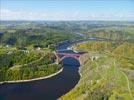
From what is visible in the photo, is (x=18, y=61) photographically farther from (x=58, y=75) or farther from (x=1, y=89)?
(x=1, y=89)

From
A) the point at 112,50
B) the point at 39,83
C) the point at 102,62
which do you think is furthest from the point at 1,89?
the point at 112,50

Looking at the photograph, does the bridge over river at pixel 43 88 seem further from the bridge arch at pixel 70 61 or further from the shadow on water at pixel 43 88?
the bridge arch at pixel 70 61

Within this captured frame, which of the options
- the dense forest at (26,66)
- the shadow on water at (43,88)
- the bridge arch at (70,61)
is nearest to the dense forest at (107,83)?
the shadow on water at (43,88)

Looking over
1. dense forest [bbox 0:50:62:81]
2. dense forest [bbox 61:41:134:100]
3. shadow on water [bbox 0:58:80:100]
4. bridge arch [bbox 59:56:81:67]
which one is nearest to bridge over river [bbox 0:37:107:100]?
shadow on water [bbox 0:58:80:100]

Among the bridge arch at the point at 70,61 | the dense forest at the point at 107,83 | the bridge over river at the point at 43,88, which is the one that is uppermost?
the dense forest at the point at 107,83

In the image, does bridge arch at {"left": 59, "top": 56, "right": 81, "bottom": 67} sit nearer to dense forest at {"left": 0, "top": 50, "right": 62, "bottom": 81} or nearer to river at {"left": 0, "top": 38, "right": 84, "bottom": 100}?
dense forest at {"left": 0, "top": 50, "right": 62, "bottom": 81}

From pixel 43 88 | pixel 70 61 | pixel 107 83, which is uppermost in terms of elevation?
pixel 107 83

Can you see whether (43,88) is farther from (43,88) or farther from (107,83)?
(107,83)

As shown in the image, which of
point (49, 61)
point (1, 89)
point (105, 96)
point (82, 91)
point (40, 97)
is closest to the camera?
point (105, 96)

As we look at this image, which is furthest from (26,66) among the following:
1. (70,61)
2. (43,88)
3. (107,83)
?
(107,83)
